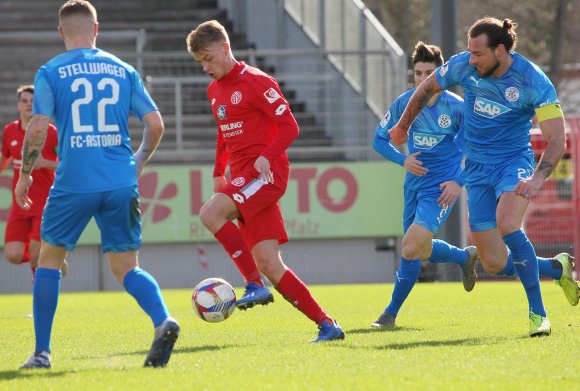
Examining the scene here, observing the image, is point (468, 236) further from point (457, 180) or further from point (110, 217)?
point (110, 217)

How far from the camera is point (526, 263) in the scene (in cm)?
852

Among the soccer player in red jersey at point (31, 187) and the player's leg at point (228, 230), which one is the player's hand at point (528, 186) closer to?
the player's leg at point (228, 230)

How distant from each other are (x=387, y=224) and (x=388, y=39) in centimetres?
336

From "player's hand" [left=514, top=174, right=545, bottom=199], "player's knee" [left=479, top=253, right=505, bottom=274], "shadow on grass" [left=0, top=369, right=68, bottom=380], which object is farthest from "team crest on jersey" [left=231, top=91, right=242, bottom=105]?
"shadow on grass" [left=0, top=369, right=68, bottom=380]

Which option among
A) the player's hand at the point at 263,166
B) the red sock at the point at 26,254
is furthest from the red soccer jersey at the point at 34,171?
the player's hand at the point at 263,166

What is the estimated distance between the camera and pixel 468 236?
20.2m

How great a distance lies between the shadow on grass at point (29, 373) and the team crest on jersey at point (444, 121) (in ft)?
13.8

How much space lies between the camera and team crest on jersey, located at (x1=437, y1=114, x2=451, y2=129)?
989 centimetres

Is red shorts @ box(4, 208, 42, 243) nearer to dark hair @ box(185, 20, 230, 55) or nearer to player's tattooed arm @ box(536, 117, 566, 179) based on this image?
dark hair @ box(185, 20, 230, 55)

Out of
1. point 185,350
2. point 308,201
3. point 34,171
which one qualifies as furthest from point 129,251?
point 308,201

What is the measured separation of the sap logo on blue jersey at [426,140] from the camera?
32.5 ft

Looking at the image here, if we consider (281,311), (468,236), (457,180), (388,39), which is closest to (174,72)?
(388,39)

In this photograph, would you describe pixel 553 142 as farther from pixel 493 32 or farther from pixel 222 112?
pixel 222 112

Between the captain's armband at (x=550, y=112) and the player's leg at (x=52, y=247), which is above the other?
the captain's armband at (x=550, y=112)
